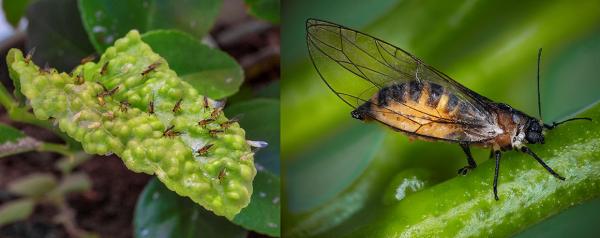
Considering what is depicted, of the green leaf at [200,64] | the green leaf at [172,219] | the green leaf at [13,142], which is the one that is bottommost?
the green leaf at [172,219]

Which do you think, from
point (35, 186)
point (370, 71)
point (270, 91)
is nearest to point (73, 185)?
point (35, 186)

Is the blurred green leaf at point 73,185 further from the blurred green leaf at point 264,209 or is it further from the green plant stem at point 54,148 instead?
the blurred green leaf at point 264,209

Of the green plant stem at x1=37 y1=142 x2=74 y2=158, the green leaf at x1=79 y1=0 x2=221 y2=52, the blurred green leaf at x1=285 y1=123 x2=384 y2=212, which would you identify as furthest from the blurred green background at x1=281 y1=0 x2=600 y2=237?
the green plant stem at x1=37 y1=142 x2=74 y2=158

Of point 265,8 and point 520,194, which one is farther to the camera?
point 265,8

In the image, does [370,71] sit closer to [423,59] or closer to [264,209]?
[423,59]

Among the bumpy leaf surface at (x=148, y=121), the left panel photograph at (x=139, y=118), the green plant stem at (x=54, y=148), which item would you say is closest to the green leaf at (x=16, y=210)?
the left panel photograph at (x=139, y=118)

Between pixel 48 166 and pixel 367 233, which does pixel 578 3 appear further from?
pixel 48 166
